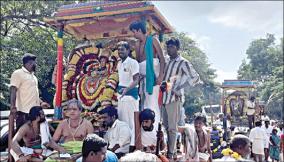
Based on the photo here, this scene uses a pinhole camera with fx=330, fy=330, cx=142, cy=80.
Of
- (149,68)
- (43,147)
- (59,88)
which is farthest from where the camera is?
(59,88)

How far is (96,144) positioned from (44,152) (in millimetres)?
1836

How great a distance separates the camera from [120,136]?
475cm

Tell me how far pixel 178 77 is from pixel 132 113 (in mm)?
1028

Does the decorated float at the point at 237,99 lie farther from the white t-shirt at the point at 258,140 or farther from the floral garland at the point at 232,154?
the floral garland at the point at 232,154

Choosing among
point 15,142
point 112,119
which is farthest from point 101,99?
point 15,142

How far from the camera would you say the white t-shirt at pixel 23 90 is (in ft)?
16.9

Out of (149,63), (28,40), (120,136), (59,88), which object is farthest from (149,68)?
(28,40)

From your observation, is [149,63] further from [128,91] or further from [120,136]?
[120,136]

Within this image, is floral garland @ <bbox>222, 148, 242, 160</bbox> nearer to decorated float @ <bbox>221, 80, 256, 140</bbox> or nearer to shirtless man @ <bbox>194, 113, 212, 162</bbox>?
shirtless man @ <bbox>194, 113, 212, 162</bbox>

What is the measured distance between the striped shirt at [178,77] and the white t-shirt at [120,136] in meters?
0.91

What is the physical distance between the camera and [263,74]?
167 ft

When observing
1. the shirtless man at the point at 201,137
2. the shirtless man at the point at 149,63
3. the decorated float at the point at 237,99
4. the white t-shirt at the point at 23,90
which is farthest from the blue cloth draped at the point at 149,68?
the decorated float at the point at 237,99

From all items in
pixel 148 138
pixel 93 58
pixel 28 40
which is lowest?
pixel 148 138

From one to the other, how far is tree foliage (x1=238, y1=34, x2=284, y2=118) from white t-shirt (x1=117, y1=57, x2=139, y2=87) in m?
33.8
